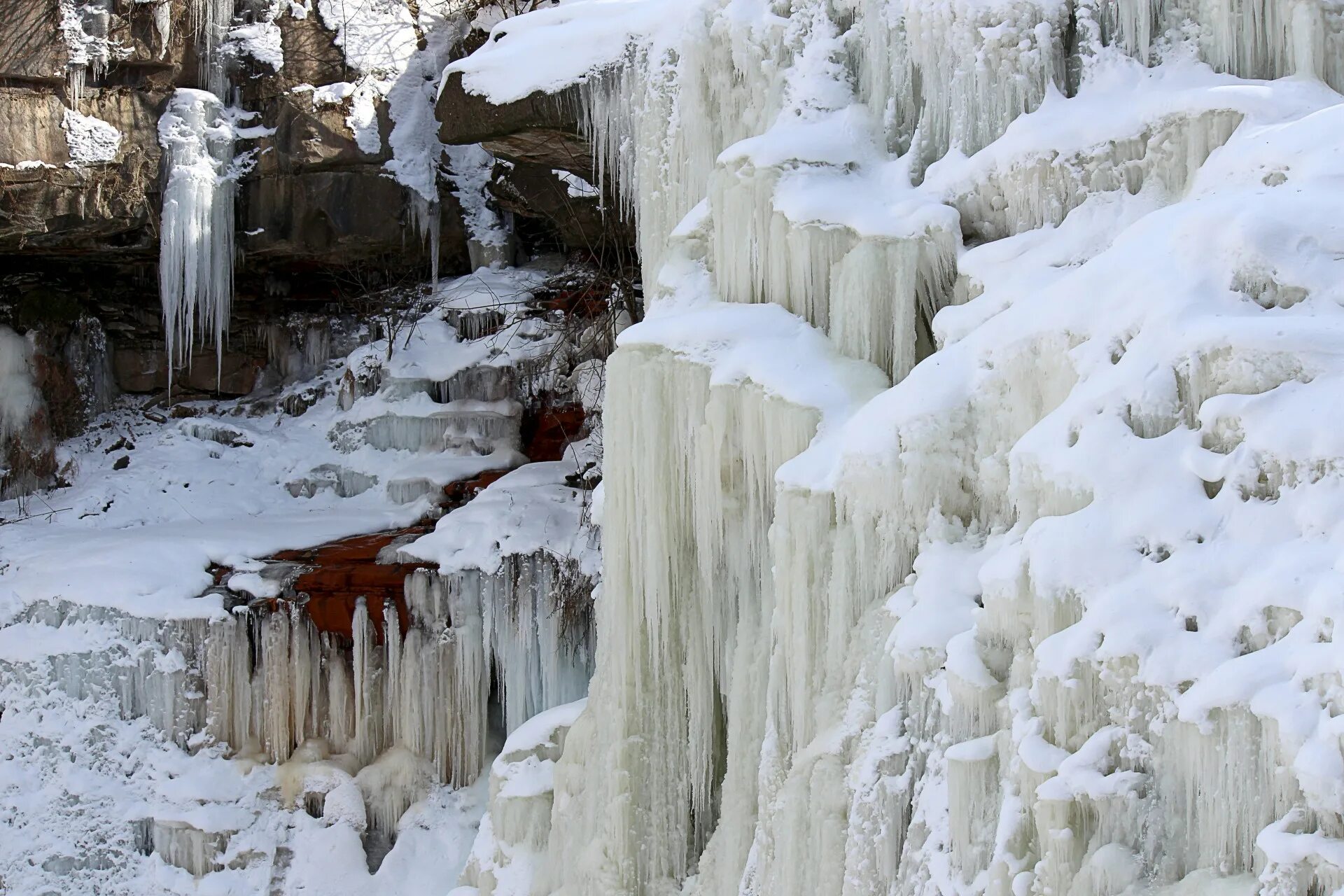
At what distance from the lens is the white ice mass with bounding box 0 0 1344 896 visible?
3.55 meters

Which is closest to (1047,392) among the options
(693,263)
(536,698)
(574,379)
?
(693,263)

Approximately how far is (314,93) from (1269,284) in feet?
27.5

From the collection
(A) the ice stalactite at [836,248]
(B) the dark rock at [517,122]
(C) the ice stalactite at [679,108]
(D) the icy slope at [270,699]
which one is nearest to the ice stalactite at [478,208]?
(B) the dark rock at [517,122]

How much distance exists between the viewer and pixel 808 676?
16.0 feet

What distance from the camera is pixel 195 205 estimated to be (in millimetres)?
10719

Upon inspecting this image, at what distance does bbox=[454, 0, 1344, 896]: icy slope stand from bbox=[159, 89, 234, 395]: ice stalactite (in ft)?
14.8

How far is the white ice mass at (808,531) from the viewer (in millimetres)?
3549

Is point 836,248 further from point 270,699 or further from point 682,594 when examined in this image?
point 270,699

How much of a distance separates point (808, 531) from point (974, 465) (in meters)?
0.61

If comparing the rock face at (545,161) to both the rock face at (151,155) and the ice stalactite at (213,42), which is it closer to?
the rock face at (151,155)

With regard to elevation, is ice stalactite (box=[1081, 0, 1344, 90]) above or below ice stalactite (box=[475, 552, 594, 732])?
above

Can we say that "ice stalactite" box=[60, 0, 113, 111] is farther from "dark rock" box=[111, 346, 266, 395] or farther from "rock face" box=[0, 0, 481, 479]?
"dark rock" box=[111, 346, 266, 395]

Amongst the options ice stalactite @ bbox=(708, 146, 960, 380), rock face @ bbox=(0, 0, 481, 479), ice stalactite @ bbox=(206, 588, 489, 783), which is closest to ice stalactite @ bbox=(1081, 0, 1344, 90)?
ice stalactite @ bbox=(708, 146, 960, 380)

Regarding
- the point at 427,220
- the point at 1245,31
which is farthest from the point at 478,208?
the point at 1245,31
